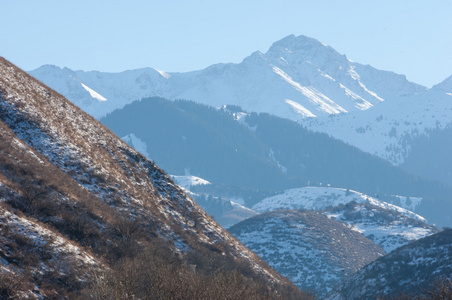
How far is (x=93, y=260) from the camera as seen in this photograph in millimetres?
41219

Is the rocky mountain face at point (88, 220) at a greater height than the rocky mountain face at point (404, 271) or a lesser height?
greater

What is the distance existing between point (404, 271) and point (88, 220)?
7208 centimetres

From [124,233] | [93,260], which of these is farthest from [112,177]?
[93,260]

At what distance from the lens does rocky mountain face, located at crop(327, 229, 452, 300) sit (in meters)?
99.0

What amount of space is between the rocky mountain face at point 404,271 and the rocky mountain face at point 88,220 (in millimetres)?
32130

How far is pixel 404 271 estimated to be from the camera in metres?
106

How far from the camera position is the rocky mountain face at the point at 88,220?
34562 mm

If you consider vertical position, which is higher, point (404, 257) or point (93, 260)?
point (93, 260)

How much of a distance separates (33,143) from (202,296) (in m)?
36.4

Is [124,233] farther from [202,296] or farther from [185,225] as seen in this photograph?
[202,296]

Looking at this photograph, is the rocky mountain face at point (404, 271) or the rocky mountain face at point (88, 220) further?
the rocky mountain face at point (404, 271)

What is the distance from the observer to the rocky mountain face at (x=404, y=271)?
325 ft

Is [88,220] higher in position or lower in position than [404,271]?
higher

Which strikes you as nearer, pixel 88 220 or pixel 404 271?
pixel 88 220
